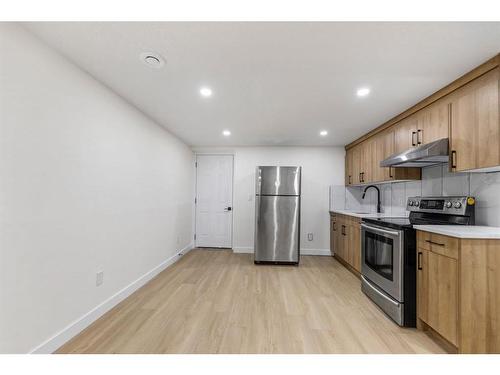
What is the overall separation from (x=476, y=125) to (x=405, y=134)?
2.89ft

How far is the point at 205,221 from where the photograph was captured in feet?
15.8

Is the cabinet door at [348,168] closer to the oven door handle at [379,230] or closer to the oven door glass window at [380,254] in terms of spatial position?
the oven door handle at [379,230]

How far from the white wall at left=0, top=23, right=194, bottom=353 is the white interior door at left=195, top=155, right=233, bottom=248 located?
2072mm

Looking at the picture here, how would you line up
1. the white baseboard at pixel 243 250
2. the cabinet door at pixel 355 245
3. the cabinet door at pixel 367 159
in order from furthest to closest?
the white baseboard at pixel 243 250 < the cabinet door at pixel 367 159 < the cabinet door at pixel 355 245

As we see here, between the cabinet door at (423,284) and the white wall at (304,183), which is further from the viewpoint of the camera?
the white wall at (304,183)

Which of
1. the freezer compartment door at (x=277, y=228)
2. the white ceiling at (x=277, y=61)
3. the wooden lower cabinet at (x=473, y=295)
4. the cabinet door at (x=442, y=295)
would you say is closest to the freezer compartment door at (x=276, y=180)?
the freezer compartment door at (x=277, y=228)

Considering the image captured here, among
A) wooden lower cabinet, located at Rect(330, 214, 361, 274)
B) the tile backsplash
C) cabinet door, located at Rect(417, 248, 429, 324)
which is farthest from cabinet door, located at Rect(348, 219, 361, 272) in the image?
cabinet door, located at Rect(417, 248, 429, 324)

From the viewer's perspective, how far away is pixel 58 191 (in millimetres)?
1628

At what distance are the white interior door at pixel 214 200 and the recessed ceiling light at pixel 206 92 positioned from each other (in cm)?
255

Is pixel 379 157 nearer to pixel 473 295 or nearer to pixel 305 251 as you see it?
pixel 473 295

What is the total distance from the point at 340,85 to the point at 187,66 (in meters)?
1.35

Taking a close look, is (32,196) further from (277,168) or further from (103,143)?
(277,168)

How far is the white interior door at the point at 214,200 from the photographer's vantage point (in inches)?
188

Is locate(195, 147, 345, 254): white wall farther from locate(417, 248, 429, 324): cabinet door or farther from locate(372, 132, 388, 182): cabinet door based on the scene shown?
locate(417, 248, 429, 324): cabinet door
